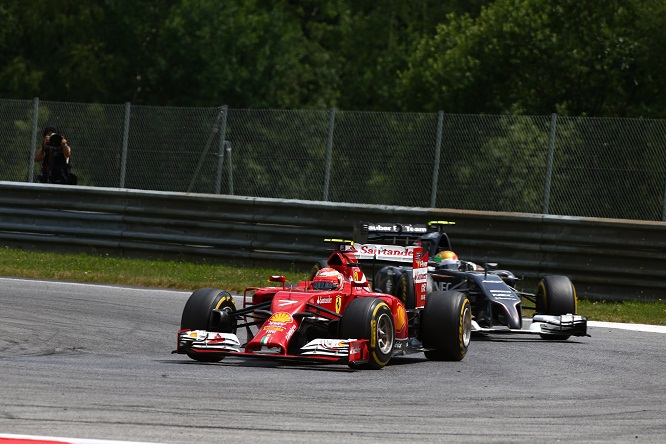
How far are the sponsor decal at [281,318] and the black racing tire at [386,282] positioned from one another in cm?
220

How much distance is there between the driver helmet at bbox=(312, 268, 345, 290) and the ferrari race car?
40.3 inches

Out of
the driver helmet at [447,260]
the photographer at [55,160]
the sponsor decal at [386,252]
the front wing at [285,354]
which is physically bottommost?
the front wing at [285,354]

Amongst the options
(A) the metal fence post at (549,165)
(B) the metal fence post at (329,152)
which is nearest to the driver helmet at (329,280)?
(A) the metal fence post at (549,165)

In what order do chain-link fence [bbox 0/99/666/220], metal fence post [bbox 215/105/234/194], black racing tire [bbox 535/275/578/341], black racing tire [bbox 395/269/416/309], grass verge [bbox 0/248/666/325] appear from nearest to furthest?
black racing tire [bbox 395/269/416/309] → black racing tire [bbox 535/275/578/341] → grass verge [bbox 0/248/666/325] → chain-link fence [bbox 0/99/666/220] → metal fence post [bbox 215/105/234/194]

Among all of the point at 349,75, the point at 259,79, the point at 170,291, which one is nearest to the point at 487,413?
the point at 170,291

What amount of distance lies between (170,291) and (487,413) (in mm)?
9392

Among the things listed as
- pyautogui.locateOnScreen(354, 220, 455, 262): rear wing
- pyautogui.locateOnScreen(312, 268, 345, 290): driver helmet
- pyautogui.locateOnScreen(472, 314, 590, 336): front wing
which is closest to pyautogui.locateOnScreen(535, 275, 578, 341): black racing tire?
pyautogui.locateOnScreen(472, 314, 590, 336): front wing

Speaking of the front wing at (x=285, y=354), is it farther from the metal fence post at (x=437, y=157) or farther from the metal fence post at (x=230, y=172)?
the metal fence post at (x=230, y=172)

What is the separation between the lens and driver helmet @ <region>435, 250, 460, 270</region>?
45.7ft

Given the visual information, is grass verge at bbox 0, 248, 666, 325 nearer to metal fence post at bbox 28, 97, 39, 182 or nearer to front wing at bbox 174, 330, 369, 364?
metal fence post at bbox 28, 97, 39, 182

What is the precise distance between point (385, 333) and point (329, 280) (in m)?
0.78

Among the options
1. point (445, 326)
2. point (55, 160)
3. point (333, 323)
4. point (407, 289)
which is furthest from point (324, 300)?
point (55, 160)

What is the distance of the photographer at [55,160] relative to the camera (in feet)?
69.6

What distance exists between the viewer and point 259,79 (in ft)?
149
